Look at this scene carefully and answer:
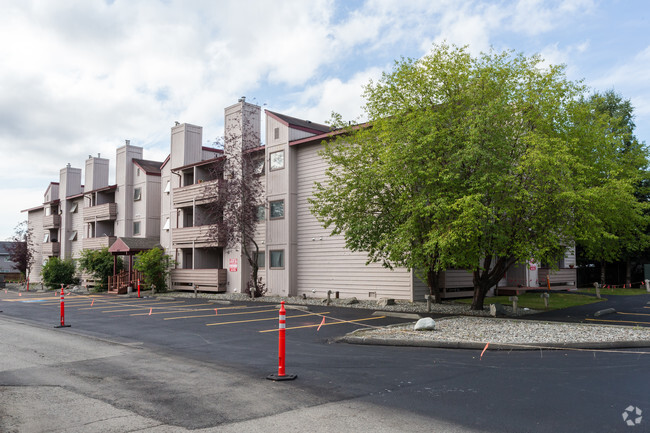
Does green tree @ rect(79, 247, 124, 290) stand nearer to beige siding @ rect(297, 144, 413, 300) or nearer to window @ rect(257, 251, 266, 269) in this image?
window @ rect(257, 251, 266, 269)

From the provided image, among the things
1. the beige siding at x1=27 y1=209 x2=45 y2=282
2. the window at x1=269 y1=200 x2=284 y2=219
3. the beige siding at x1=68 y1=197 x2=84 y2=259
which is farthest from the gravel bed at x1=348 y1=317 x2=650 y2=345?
the beige siding at x1=27 y1=209 x2=45 y2=282

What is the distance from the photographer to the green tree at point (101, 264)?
39.0 metres

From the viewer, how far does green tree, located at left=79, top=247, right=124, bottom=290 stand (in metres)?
39.0

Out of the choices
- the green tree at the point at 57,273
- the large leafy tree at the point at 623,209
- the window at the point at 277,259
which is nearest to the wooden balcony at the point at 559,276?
the large leafy tree at the point at 623,209

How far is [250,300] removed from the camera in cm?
2695

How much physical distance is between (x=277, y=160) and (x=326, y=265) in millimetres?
7132

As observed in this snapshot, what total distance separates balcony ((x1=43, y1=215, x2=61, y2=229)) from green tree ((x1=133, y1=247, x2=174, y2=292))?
26.3 m

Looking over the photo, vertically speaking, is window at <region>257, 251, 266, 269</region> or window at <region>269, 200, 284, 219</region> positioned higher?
window at <region>269, 200, 284, 219</region>

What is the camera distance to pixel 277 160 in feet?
96.6

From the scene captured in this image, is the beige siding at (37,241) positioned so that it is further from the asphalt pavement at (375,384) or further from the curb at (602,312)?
the curb at (602,312)

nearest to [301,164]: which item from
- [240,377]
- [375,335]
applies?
[375,335]

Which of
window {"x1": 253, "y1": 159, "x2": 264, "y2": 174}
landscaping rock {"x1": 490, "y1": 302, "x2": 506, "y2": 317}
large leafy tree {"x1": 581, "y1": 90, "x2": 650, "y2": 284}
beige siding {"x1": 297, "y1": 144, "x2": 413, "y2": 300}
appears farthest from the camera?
window {"x1": 253, "y1": 159, "x2": 264, "y2": 174}

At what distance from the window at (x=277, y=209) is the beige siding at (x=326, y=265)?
43.8 inches

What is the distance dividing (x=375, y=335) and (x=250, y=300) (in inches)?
603
